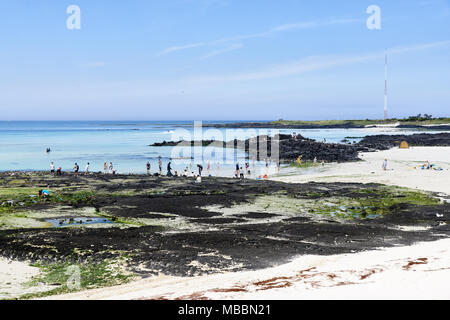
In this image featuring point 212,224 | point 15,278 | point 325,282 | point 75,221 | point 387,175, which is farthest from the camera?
point 387,175

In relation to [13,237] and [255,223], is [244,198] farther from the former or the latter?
[13,237]

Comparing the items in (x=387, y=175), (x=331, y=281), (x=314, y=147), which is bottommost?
(x=387, y=175)

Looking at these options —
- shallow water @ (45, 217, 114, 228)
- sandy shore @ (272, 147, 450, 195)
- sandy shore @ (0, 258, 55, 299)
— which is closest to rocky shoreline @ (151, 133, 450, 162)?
sandy shore @ (272, 147, 450, 195)

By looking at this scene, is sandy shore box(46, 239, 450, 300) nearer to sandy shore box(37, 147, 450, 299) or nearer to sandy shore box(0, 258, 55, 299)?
sandy shore box(37, 147, 450, 299)

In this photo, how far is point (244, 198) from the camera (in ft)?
88.7

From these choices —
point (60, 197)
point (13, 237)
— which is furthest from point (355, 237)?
point (60, 197)

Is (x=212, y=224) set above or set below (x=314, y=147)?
below

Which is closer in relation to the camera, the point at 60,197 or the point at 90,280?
the point at 90,280

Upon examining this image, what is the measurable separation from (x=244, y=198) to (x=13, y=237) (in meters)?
14.3

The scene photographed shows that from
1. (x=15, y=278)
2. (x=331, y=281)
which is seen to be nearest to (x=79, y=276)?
(x=15, y=278)

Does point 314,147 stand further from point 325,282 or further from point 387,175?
point 325,282

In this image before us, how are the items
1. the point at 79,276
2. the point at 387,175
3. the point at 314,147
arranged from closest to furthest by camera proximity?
the point at 79,276
the point at 387,175
the point at 314,147

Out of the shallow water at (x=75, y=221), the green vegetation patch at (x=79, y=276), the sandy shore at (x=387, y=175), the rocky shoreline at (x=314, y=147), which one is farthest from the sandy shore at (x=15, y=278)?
the rocky shoreline at (x=314, y=147)
